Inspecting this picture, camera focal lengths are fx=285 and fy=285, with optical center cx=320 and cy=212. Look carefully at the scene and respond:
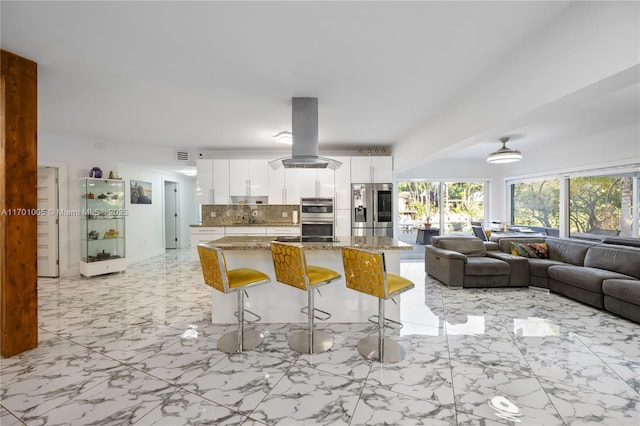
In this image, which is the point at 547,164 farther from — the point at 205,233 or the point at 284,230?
the point at 205,233

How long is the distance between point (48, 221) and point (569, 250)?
29.9 ft

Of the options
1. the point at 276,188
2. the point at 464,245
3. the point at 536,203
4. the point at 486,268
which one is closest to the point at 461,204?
the point at 536,203

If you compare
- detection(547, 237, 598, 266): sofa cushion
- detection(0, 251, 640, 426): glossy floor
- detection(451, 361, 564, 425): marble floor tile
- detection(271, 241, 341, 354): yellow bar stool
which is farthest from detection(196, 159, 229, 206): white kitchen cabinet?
detection(547, 237, 598, 266): sofa cushion

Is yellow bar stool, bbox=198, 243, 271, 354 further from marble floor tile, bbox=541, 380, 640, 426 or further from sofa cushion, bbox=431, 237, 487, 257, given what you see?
sofa cushion, bbox=431, 237, 487, 257

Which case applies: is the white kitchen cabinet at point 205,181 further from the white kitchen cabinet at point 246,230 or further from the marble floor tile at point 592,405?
the marble floor tile at point 592,405

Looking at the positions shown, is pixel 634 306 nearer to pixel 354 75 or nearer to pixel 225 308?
pixel 354 75

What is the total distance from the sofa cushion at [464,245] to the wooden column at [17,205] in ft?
18.0

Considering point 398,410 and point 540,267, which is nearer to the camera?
point 398,410

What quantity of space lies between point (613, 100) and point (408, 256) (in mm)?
4783

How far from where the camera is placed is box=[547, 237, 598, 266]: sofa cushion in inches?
176

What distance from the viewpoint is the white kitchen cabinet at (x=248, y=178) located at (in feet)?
21.0

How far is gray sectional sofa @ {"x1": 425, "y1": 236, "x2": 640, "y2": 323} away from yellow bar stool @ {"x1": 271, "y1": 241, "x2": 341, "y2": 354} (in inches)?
110

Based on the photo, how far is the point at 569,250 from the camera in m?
4.65

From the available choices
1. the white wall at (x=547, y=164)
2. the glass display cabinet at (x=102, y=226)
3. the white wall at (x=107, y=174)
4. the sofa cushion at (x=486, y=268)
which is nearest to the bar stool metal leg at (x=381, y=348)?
the sofa cushion at (x=486, y=268)
